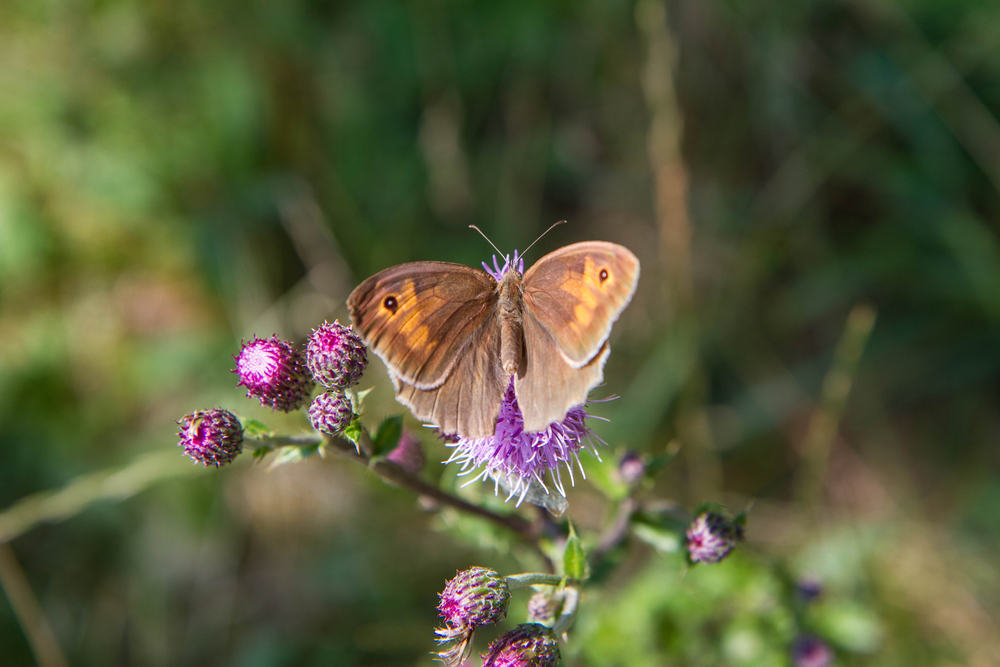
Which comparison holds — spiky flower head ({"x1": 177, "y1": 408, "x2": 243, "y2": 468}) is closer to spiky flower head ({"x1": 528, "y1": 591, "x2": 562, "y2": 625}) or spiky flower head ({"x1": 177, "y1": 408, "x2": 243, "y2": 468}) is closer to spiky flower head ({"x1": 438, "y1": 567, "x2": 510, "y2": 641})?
spiky flower head ({"x1": 438, "y1": 567, "x2": 510, "y2": 641})

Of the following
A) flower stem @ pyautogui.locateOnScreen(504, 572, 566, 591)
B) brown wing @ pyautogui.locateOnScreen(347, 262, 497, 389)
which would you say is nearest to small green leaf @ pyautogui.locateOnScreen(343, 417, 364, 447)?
brown wing @ pyautogui.locateOnScreen(347, 262, 497, 389)

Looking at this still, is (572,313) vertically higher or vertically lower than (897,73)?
lower

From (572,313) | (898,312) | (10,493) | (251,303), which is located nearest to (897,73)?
(898,312)

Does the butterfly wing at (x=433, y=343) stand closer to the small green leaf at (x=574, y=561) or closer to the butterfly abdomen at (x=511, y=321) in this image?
the butterfly abdomen at (x=511, y=321)

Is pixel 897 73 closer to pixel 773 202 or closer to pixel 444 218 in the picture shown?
pixel 773 202

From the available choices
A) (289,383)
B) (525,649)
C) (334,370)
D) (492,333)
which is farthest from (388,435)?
(525,649)

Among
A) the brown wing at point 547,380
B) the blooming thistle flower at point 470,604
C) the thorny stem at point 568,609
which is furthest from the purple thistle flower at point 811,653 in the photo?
the brown wing at point 547,380
